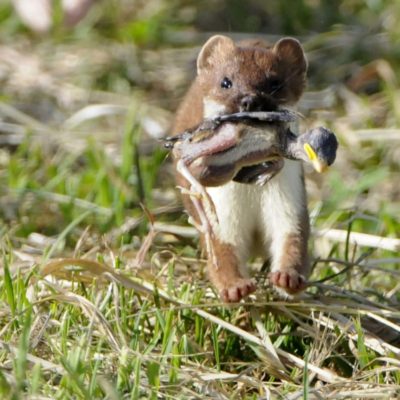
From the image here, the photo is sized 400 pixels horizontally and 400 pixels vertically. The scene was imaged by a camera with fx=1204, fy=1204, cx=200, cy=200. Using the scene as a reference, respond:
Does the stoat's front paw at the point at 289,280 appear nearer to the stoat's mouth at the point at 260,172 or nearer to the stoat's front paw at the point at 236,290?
the stoat's front paw at the point at 236,290

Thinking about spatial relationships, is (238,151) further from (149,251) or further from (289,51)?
(149,251)

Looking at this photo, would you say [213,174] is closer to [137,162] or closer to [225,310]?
[225,310]

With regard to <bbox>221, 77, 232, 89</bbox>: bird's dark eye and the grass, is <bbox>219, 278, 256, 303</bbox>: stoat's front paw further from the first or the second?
<bbox>221, 77, 232, 89</bbox>: bird's dark eye

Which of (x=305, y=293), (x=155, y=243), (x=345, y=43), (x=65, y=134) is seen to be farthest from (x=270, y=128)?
(x=345, y=43)

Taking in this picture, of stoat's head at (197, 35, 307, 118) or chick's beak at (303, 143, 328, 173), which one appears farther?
stoat's head at (197, 35, 307, 118)

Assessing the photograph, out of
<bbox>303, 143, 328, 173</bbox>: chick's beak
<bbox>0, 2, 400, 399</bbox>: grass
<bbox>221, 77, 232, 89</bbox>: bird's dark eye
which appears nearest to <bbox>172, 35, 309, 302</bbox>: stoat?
<bbox>221, 77, 232, 89</bbox>: bird's dark eye

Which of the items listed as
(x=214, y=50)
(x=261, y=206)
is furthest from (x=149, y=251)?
(x=214, y=50)
